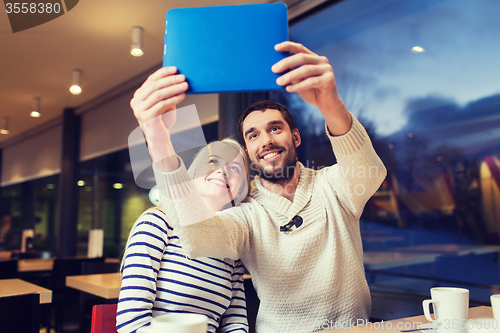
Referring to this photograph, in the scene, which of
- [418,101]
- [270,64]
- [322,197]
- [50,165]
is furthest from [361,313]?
[50,165]

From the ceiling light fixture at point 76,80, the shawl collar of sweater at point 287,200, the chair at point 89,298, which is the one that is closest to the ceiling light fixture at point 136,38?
the ceiling light fixture at point 76,80

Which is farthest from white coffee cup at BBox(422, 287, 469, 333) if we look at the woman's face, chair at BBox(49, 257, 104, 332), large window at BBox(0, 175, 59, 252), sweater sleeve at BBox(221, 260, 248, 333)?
large window at BBox(0, 175, 59, 252)

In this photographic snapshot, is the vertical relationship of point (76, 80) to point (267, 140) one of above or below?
above

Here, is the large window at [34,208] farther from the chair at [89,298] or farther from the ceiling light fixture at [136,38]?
the ceiling light fixture at [136,38]

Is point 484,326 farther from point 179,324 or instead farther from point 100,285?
point 100,285

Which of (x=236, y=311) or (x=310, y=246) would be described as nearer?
(x=310, y=246)

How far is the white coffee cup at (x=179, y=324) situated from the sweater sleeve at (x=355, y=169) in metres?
0.61

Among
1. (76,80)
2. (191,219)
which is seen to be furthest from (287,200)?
(76,80)

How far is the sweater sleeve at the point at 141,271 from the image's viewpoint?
1008 mm

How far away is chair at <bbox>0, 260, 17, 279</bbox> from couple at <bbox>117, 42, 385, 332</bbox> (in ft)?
7.95

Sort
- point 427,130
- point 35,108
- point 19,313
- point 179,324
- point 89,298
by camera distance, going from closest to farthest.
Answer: point 179,324, point 19,313, point 427,130, point 89,298, point 35,108

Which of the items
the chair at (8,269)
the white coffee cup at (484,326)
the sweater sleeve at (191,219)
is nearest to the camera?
the white coffee cup at (484,326)

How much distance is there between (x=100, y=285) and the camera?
2.07 metres

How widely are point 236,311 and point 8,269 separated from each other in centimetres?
252
